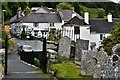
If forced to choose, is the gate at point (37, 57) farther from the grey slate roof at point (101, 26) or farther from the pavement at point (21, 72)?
the grey slate roof at point (101, 26)

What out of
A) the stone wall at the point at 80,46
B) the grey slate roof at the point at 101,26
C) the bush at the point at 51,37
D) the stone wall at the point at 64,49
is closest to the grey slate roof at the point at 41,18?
the bush at the point at 51,37

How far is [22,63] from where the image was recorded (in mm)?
10039

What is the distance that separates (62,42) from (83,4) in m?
11.4

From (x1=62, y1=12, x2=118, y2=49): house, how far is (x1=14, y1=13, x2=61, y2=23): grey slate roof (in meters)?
2.67

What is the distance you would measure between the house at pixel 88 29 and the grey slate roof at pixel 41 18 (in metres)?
2.67

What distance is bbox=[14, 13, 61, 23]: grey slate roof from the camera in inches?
707

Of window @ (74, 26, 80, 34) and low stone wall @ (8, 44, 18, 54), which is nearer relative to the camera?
low stone wall @ (8, 44, 18, 54)

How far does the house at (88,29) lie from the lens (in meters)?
14.7

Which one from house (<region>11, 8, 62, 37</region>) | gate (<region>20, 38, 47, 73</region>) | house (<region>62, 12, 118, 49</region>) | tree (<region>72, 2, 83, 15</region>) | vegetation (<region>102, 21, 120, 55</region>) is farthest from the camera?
tree (<region>72, 2, 83, 15</region>)

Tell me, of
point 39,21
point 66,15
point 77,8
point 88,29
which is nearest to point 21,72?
point 88,29

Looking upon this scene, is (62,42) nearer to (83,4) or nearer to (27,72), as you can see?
(27,72)

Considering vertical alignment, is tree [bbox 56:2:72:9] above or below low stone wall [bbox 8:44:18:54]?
above

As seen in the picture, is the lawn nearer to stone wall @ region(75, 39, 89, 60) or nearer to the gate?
the gate

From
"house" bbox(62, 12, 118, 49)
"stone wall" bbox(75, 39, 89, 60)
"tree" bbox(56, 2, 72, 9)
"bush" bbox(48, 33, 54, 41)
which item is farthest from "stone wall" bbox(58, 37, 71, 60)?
"tree" bbox(56, 2, 72, 9)
